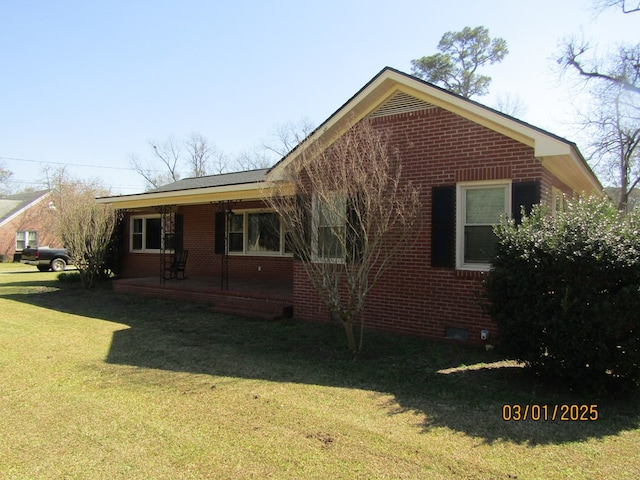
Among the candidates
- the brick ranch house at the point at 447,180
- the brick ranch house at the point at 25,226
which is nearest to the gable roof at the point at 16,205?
the brick ranch house at the point at 25,226

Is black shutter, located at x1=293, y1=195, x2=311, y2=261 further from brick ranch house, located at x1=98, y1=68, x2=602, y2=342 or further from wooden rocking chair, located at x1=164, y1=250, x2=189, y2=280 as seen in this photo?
wooden rocking chair, located at x1=164, y1=250, x2=189, y2=280

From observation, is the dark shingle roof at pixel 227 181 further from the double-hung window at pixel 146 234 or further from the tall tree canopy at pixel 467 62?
the tall tree canopy at pixel 467 62

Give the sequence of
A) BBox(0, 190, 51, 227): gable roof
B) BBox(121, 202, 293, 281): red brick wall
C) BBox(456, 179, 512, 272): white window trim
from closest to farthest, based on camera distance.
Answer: BBox(456, 179, 512, 272): white window trim → BBox(121, 202, 293, 281): red brick wall → BBox(0, 190, 51, 227): gable roof

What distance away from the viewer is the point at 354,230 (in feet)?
20.6

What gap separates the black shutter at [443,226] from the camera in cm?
727

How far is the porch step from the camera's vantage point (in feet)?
30.6

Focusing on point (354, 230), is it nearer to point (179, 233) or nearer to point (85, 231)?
point (179, 233)

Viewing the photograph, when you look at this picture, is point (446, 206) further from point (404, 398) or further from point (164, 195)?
point (164, 195)

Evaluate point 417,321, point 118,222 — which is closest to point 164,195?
point 118,222

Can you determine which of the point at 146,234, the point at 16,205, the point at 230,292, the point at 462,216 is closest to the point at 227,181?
the point at 146,234

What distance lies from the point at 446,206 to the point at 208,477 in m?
5.57

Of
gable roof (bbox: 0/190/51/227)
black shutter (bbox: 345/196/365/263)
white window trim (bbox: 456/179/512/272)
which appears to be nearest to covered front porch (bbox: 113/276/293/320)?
black shutter (bbox: 345/196/365/263)

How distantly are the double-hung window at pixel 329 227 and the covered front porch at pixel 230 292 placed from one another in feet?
8.96

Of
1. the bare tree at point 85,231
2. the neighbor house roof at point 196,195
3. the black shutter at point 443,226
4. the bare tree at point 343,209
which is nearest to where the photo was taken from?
the bare tree at point 343,209
